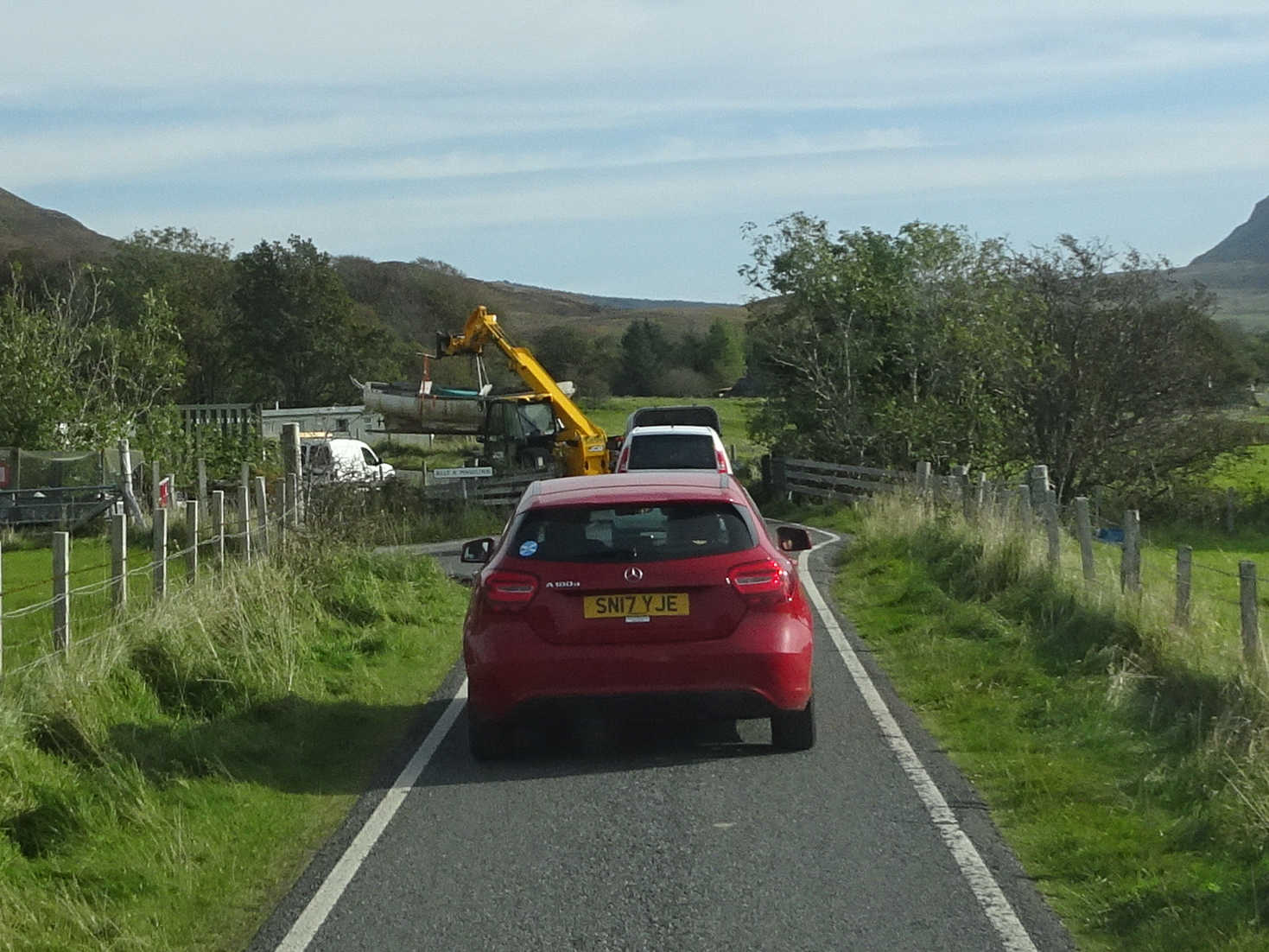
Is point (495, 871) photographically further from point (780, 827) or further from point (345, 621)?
point (345, 621)

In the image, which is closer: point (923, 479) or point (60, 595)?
point (60, 595)

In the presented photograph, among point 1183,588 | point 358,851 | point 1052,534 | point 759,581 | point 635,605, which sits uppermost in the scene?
point 759,581

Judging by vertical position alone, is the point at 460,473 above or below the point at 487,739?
below

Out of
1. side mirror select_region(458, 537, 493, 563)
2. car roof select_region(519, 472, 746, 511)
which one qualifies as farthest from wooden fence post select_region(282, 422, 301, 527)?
car roof select_region(519, 472, 746, 511)

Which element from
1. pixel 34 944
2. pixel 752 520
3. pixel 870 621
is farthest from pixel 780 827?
pixel 870 621

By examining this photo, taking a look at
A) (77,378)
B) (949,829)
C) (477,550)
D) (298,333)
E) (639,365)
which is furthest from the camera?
(639,365)

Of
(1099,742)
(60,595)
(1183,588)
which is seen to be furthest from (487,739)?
(1183,588)

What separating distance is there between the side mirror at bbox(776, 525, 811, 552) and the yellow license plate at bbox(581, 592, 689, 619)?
5.03 feet

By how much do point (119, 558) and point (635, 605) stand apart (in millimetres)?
5637

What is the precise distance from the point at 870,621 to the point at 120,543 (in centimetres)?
705

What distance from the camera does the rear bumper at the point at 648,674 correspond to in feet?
29.7

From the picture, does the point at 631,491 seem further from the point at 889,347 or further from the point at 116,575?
the point at 889,347

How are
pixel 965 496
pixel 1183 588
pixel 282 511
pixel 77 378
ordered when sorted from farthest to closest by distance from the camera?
pixel 77 378 → pixel 965 496 → pixel 282 511 → pixel 1183 588

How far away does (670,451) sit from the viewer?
24953 mm
